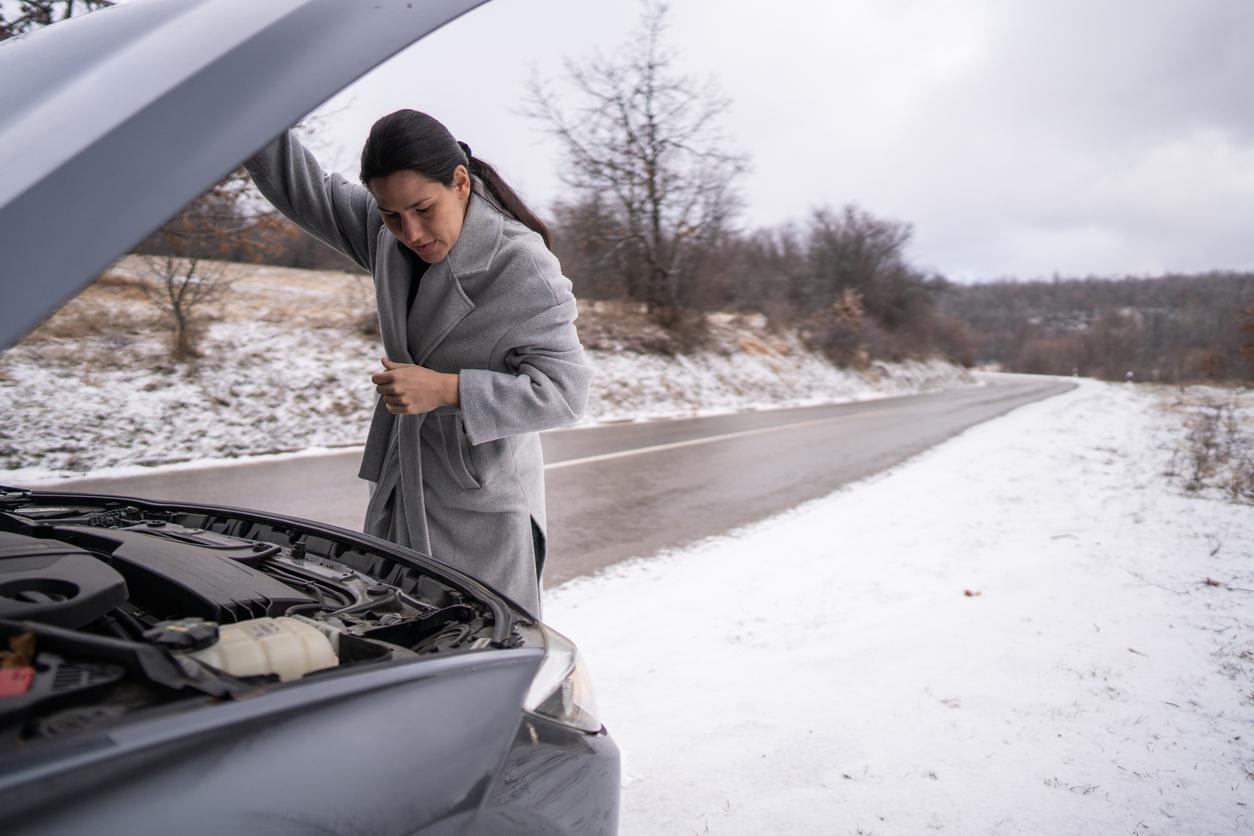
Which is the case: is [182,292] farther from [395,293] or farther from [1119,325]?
[1119,325]

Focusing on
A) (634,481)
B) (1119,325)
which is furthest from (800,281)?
(1119,325)

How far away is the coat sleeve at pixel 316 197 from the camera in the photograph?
5.95 ft

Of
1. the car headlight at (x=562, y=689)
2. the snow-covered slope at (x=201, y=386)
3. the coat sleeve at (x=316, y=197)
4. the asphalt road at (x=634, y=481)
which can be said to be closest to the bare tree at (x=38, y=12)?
the snow-covered slope at (x=201, y=386)

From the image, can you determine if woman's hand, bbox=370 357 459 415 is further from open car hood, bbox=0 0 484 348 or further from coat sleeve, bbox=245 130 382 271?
open car hood, bbox=0 0 484 348

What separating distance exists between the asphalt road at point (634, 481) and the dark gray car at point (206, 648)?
3012 millimetres

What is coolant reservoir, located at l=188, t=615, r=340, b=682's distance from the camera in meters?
0.98

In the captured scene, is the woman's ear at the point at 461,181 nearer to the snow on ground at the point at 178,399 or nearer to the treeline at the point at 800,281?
the snow on ground at the point at 178,399

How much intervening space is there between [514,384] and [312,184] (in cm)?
81

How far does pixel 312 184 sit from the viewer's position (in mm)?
1885

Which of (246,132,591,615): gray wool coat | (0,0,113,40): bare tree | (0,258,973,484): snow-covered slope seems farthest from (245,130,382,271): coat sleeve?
(0,0,113,40): bare tree

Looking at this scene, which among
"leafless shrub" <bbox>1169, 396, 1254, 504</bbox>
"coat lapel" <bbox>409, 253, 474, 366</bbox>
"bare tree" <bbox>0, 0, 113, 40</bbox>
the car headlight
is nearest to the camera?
the car headlight

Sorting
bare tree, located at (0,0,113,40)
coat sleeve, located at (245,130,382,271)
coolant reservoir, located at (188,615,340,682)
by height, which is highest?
bare tree, located at (0,0,113,40)

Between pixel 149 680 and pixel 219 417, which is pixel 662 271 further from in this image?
pixel 149 680

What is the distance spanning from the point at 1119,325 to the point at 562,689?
196 feet
